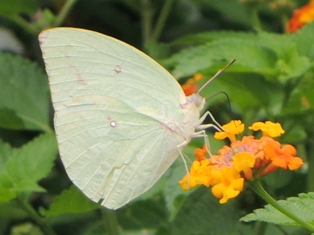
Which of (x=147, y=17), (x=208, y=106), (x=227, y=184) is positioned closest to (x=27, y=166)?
(x=208, y=106)

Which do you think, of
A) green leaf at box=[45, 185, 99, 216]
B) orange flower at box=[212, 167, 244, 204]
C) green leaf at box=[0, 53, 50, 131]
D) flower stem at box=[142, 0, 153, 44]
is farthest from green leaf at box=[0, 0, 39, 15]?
orange flower at box=[212, 167, 244, 204]

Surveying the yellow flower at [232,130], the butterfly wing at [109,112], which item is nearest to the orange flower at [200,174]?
the yellow flower at [232,130]

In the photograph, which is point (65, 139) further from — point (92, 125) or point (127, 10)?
point (127, 10)

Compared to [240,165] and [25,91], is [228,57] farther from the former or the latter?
[25,91]

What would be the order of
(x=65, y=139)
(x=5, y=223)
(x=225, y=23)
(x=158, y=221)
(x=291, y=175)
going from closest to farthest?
1. (x=65, y=139)
2. (x=291, y=175)
3. (x=158, y=221)
4. (x=5, y=223)
5. (x=225, y=23)

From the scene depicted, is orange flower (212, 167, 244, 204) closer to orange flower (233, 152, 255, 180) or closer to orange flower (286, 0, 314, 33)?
orange flower (233, 152, 255, 180)

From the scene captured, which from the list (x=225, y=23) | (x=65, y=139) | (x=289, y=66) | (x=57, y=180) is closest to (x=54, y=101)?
(x=65, y=139)

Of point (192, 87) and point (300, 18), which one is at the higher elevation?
point (300, 18)
